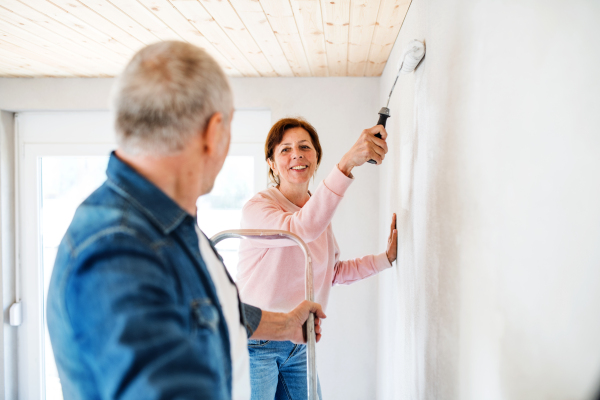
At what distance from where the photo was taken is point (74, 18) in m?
1.66

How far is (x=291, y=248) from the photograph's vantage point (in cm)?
138

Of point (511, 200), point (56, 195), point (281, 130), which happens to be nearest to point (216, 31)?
point (281, 130)

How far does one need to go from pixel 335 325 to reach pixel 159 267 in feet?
7.77

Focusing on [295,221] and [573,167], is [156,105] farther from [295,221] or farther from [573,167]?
[295,221]

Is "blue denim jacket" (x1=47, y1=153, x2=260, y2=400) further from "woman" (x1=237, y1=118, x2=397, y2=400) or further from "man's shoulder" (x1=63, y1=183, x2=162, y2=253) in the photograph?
"woman" (x1=237, y1=118, x2=397, y2=400)

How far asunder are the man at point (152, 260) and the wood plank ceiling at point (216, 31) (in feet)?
3.62

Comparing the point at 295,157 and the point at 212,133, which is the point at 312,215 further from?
the point at 212,133

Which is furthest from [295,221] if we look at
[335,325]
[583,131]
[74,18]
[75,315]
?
[335,325]

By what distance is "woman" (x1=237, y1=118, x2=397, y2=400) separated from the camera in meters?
1.21

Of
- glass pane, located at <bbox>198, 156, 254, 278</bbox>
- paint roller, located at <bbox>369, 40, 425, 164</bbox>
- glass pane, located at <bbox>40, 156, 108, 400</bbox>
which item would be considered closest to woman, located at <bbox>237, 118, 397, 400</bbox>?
paint roller, located at <bbox>369, 40, 425, 164</bbox>

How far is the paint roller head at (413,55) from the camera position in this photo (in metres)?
1.07

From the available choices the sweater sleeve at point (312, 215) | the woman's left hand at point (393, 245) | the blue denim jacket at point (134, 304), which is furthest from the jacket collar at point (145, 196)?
the woman's left hand at point (393, 245)

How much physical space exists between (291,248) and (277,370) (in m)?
0.41

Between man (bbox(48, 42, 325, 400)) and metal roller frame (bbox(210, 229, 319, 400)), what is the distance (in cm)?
39
